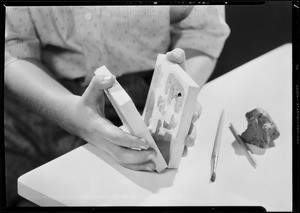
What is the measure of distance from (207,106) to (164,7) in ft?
0.83

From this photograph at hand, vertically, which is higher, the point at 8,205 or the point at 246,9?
the point at 246,9

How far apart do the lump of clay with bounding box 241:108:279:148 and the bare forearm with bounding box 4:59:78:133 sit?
0.42 metres

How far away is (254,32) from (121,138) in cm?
42

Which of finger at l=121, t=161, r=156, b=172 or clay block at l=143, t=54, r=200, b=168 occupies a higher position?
clay block at l=143, t=54, r=200, b=168

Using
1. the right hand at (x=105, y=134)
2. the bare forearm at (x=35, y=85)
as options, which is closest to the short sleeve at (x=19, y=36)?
the bare forearm at (x=35, y=85)

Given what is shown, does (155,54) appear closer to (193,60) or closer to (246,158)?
(193,60)

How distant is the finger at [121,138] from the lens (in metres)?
0.79

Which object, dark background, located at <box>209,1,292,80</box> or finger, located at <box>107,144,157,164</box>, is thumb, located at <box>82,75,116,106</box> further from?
dark background, located at <box>209,1,292,80</box>

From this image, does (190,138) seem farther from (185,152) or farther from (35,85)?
(35,85)

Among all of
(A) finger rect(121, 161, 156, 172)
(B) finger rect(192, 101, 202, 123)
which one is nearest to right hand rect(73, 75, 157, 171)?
(A) finger rect(121, 161, 156, 172)

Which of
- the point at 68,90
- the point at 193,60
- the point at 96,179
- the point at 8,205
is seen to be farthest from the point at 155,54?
the point at 8,205

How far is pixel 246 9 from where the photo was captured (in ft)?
3.11

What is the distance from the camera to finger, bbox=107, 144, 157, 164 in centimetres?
80

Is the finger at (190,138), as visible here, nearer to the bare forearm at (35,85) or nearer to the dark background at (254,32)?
the dark background at (254,32)
